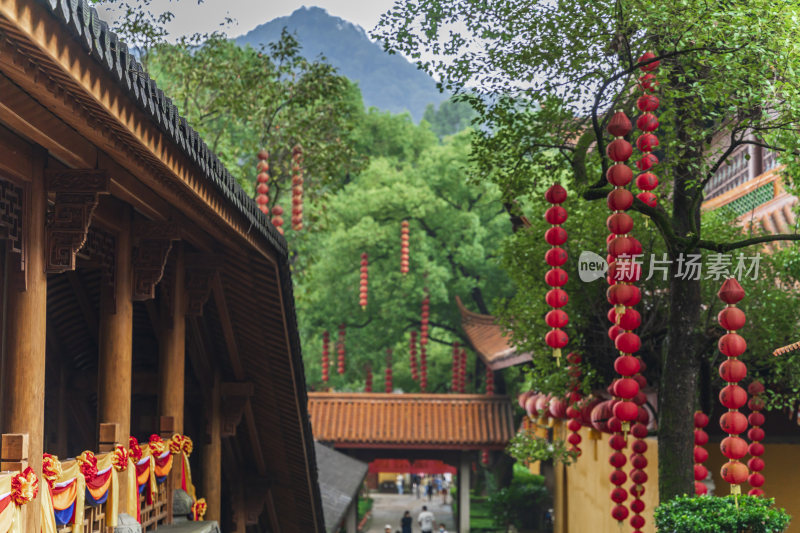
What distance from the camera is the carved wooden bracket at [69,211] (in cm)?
501

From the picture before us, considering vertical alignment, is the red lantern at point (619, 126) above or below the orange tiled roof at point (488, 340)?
above

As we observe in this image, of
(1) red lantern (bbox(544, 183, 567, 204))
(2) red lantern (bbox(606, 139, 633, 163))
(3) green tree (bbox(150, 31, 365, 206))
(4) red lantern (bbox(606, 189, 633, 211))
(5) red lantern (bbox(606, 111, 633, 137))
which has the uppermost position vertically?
(3) green tree (bbox(150, 31, 365, 206))

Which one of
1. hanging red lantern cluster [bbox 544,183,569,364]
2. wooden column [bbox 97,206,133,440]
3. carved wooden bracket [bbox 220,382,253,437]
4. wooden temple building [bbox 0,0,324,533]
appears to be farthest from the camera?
carved wooden bracket [bbox 220,382,253,437]

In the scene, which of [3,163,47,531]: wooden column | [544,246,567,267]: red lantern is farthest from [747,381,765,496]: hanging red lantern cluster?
[3,163,47,531]: wooden column

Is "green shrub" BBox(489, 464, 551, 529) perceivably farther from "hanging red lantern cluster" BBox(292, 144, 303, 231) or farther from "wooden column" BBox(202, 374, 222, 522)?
"wooden column" BBox(202, 374, 222, 522)

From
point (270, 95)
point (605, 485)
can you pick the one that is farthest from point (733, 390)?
point (270, 95)

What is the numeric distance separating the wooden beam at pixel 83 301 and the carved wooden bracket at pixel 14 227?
10.7ft

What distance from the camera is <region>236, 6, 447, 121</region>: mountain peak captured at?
16388 cm

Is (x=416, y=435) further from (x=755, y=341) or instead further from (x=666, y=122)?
(x=666, y=122)

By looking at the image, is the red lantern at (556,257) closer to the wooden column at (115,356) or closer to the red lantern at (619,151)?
the red lantern at (619,151)

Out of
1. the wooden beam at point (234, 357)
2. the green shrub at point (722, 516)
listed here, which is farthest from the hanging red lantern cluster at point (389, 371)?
the green shrub at point (722, 516)

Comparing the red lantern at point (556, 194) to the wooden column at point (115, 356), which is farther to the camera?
the red lantern at point (556, 194)

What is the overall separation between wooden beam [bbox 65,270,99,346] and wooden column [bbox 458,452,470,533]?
13.1 m

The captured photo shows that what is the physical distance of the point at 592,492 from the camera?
15578 mm
